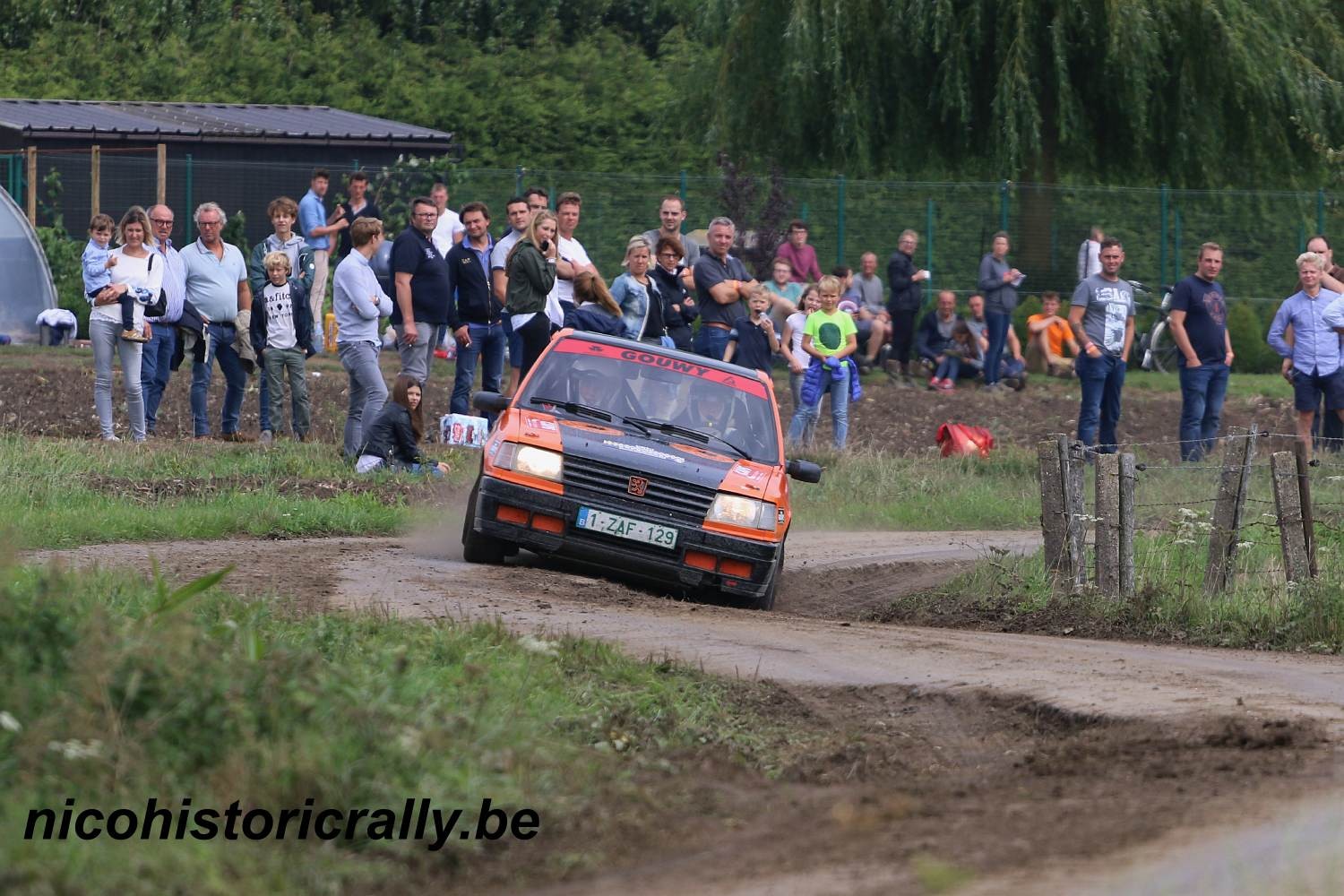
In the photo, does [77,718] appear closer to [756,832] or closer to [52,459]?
[756,832]

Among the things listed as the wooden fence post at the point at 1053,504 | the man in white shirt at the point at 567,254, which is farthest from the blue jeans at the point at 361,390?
the wooden fence post at the point at 1053,504

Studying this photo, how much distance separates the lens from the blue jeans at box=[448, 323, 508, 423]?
1706 centimetres

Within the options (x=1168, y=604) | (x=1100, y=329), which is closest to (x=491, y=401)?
(x=1168, y=604)

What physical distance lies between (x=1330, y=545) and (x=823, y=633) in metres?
3.54

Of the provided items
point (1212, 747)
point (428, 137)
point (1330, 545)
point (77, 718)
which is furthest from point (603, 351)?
point (428, 137)

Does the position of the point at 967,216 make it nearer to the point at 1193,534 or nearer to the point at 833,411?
the point at 833,411

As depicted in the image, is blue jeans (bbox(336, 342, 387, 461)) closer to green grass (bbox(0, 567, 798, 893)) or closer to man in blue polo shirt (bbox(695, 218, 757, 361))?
man in blue polo shirt (bbox(695, 218, 757, 361))

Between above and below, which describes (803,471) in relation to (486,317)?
below

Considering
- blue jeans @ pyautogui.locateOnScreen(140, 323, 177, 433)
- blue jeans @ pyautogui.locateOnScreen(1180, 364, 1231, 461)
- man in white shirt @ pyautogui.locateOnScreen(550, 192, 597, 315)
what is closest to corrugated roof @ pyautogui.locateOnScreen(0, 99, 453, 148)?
blue jeans @ pyautogui.locateOnScreen(140, 323, 177, 433)

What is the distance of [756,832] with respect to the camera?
6.23 m

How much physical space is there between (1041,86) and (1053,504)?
63.0ft

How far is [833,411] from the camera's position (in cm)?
1886

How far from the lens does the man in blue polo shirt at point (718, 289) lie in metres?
17.5

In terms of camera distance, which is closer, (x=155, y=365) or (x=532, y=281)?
(x=532, y=281)
